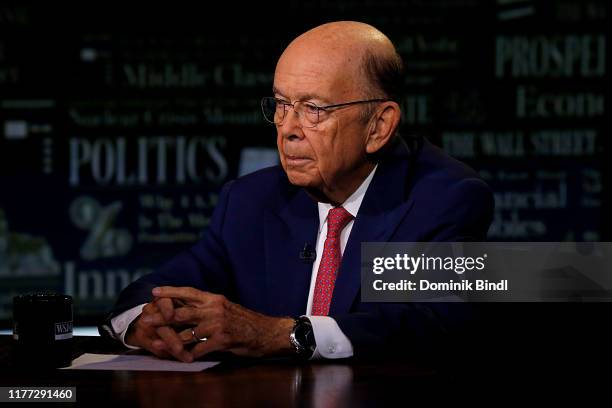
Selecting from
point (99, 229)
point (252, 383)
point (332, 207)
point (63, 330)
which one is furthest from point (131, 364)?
point (99, 229)

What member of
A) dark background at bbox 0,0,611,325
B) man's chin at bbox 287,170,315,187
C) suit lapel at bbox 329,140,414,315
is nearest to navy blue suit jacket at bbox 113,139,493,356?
suit lapel at bbox 329,140,414,315

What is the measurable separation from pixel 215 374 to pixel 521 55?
3157mm

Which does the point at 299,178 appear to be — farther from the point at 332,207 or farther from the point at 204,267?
the point at 204,267

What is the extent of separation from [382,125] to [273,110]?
0.86ft

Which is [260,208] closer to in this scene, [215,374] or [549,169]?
[215,374]

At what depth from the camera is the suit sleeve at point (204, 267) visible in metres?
2.27

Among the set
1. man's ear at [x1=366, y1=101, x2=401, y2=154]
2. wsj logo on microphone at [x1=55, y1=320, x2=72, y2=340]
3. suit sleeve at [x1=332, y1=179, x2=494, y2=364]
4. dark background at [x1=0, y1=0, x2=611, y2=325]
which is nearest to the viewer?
wsj logo on microphone at [x1=55, y1=320, x2=72, y2=340]

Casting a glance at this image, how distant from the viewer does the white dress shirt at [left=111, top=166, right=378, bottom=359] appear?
187cm

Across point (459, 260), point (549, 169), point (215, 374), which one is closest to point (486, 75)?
point (549, 169)

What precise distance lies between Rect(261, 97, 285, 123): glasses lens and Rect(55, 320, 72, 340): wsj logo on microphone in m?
0.70

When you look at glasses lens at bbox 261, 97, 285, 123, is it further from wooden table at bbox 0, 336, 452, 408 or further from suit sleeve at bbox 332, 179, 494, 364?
wooden table at bbox 0, 336, 452, 408

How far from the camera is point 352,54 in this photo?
218cm

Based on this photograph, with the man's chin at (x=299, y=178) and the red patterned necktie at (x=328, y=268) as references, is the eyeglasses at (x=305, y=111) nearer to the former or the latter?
the man's chin at (x=299, y=178)

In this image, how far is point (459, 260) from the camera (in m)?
2.18
